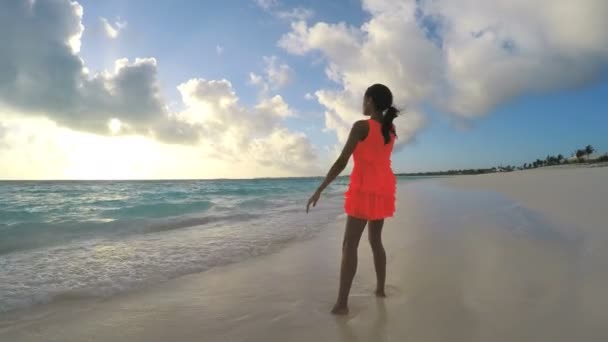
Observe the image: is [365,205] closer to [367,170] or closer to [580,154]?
[367,170]

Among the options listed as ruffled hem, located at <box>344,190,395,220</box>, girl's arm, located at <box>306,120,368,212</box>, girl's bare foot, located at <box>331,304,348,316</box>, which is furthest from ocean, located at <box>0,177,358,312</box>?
girl's arm, located at <box>306,120,368,212</box>

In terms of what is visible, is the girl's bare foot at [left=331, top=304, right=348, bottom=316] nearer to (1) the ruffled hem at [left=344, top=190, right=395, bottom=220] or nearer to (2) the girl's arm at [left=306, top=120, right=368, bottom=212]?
(1) the ruffled hem at [left=344, top=190, right=395, bottom=220]

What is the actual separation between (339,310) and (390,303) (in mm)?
446

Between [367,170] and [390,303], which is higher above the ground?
[367,170]

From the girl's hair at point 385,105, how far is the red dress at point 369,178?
48 mm

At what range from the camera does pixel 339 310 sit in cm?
258

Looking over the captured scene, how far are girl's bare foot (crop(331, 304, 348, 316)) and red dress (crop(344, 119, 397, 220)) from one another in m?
0.70

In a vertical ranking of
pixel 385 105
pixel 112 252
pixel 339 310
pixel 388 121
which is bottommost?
pixel 112 252

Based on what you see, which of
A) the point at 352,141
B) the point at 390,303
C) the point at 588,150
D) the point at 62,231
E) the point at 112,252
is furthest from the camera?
the point at 588,150

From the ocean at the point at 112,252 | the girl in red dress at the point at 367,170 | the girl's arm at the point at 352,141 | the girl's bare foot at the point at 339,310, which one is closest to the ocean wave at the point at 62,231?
the ocean at the point at 112,252

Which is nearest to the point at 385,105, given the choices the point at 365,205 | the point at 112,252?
the point at 365,205

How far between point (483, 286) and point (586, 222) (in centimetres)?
371

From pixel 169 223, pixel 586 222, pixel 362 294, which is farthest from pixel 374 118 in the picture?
pixel 169 223

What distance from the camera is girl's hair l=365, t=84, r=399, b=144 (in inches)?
102
